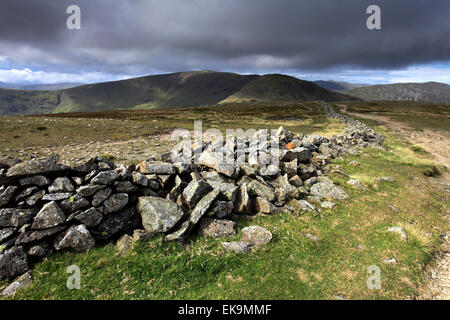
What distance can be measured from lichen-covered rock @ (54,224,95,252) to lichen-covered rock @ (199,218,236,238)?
4.27 m

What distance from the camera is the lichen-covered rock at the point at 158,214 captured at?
27.7 feet

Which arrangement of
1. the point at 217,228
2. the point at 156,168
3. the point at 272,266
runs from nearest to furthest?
the point at 272,266
the point at 217,228
the point at 156,168

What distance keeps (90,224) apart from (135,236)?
5.75 feet

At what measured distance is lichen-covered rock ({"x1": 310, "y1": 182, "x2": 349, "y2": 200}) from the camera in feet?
42.8

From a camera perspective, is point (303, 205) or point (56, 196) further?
point (303, 205)

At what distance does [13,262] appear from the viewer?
21.8 feet

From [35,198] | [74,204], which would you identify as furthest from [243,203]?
Result: [35,198]

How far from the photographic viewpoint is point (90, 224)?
7977 millimetres

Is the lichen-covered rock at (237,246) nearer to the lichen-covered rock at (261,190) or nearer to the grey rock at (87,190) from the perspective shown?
the lichen-covered rock at (261,190)

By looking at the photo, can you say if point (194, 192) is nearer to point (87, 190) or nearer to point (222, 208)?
point (222, 208)

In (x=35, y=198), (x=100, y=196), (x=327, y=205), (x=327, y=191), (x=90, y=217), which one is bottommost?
(x=327, y=205)

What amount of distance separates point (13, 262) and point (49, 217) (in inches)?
60.7

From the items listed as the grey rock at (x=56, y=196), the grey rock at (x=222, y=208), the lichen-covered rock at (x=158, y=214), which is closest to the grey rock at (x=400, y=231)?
the grey rock at (x=222, y=208)

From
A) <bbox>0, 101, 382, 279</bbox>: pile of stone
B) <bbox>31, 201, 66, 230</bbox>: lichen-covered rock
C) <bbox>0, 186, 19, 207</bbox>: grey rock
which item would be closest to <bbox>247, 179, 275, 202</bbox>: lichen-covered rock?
<bbox>0, 101, 382, 279</bbox>: pile of stone
